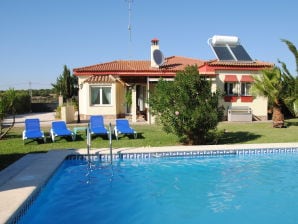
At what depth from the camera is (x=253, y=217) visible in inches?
346

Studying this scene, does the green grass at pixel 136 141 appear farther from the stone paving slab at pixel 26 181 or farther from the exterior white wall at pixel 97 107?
the exterior white wall at pixel 97 107

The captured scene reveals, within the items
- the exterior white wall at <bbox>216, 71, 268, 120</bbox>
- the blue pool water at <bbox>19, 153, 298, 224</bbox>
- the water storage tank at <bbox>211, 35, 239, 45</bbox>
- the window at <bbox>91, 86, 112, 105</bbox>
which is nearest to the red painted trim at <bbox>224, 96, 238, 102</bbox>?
the exterior white wall at <bbox>216, 71, 268, 120</bbox>

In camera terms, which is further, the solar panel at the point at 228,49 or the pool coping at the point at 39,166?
the solar panel at the point at 228,49

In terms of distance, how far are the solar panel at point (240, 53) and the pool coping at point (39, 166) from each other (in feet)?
55.4

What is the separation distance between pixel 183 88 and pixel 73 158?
5927 mm

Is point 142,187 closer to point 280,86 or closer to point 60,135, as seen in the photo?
point 60,135

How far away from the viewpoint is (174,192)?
10.7 m

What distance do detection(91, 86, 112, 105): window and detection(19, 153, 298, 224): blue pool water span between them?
15346 mm

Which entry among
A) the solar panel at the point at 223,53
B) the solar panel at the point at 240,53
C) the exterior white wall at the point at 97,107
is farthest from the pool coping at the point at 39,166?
the solar panel at the point at 240,53

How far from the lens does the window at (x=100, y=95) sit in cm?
2872

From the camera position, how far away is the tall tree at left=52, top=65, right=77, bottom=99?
48.0 m

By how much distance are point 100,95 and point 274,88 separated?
45.5 ft

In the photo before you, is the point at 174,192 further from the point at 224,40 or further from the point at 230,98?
the point at 224,40

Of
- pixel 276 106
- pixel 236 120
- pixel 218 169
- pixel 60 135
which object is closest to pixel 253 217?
pixel 218 169
